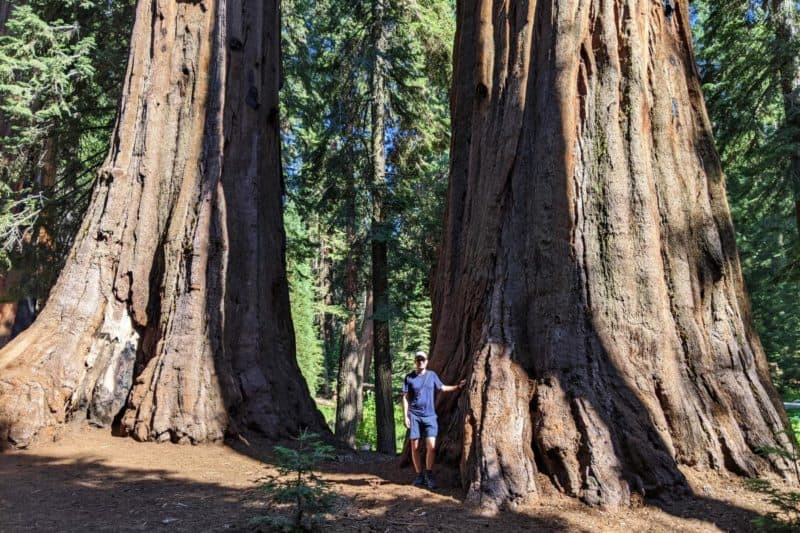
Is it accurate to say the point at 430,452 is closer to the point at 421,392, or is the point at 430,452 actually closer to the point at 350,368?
the point at 421,392

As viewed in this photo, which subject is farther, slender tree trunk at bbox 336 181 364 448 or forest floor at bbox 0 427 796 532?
slender tree trunk at bbox 336 181 364 448

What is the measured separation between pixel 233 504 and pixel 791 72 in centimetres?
1253

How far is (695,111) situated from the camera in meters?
6.69

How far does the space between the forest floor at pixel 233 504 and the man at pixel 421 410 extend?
308 millimetres

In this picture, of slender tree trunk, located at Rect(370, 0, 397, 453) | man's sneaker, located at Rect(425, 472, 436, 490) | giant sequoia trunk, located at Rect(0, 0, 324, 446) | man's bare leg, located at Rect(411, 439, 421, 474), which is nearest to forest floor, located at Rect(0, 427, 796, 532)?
man's sneaker, located at Rect(425, 472, 436, 490)

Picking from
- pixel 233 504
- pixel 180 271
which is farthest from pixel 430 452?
pixel 180 271

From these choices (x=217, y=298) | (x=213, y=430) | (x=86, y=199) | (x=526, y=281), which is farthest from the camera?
(x=86, y=199)

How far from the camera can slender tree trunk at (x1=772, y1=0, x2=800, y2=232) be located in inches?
429

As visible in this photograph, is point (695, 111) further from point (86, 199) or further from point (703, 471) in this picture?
point (86, 199)

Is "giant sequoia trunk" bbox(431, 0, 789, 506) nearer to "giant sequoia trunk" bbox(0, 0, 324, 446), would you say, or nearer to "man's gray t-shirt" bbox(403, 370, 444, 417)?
"man's gray t-shirt" bbox(403, 370, 444, 417)

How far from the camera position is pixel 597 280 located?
564 cm

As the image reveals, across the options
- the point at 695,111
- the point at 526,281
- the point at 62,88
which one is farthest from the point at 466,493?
the point at 62,88

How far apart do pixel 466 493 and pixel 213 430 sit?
3.81m

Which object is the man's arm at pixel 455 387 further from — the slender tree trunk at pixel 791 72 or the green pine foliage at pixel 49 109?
the green pine foliage at pixel 49 109
